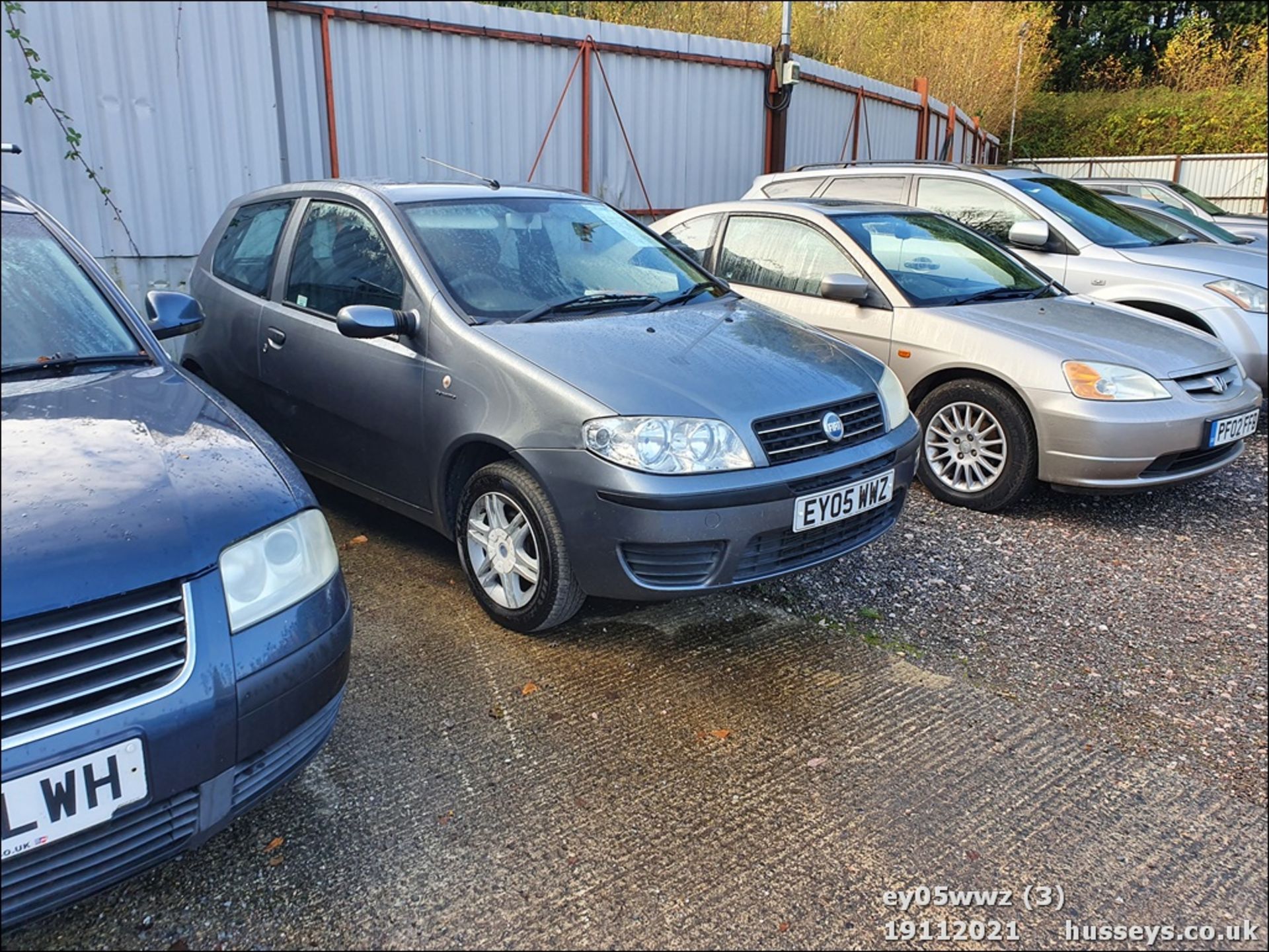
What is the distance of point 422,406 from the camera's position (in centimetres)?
362

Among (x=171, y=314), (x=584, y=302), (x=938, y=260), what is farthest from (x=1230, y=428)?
(x=171, y=314)

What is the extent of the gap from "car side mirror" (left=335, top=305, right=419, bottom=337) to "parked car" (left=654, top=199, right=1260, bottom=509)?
2356mm

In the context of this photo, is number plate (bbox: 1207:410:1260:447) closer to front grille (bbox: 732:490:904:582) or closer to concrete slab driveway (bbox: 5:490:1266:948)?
front grille (bbox: 732:490:904:582)

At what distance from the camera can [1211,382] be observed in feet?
15.9

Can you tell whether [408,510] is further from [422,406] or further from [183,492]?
[183,492]

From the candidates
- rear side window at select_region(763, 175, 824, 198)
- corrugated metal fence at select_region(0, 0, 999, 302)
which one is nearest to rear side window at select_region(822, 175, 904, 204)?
rear side window at select_region(763, 175, 824, 198)

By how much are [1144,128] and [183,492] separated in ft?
95.4

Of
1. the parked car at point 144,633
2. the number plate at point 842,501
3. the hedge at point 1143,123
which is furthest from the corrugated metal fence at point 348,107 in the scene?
the hedge at point 1143,123

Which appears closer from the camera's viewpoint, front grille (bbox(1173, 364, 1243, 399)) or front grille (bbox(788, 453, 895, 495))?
front grille (bbox(788, 453, 895, 495))

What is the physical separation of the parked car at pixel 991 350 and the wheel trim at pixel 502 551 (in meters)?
2.42

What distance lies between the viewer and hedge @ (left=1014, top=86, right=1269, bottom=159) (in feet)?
80.1

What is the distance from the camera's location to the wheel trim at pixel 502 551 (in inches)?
133

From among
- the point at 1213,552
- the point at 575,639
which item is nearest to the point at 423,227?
the point at 575,639

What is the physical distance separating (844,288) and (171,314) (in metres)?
3.15
